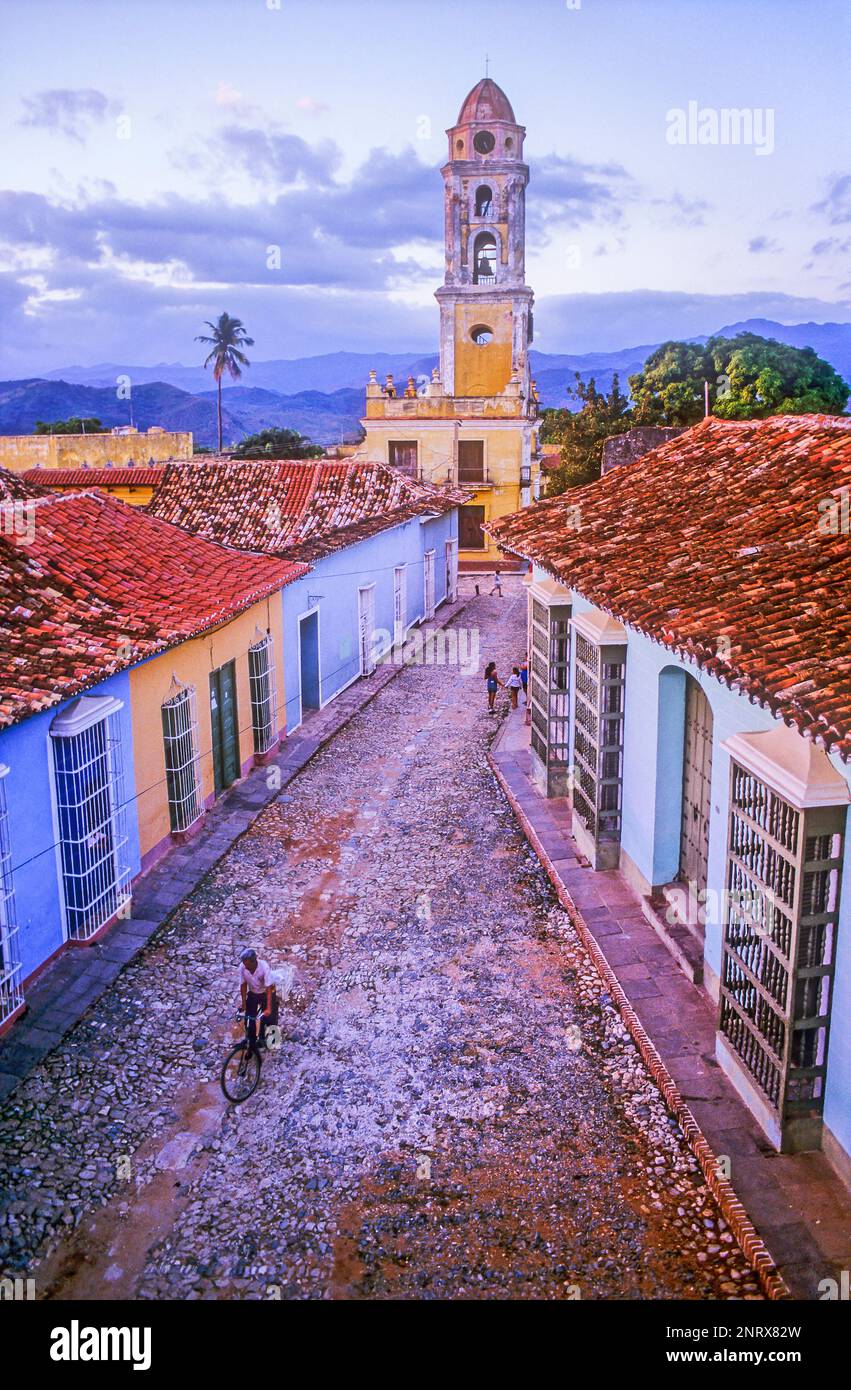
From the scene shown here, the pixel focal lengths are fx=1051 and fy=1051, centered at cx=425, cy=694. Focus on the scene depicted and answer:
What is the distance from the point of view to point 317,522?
19.0 metres

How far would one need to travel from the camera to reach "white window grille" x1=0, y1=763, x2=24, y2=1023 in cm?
739

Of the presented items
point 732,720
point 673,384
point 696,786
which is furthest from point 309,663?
point 673,384

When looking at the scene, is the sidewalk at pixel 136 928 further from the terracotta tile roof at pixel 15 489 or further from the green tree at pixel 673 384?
the green tree at pixel 673 384

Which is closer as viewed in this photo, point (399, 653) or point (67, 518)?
point (67, 518)

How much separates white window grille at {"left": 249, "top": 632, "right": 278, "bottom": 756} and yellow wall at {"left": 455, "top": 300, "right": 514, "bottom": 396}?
84.8 feet

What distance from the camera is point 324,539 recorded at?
1739cm

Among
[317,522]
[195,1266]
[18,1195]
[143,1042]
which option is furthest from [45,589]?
[317,522]

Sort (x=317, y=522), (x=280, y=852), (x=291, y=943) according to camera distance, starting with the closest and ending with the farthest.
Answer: (x=291, y=943)
(x=280, y=852)
(x=317, y=522)

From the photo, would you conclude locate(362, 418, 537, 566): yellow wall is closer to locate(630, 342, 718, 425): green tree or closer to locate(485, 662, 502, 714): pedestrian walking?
locate(630, 342, 718, 425): green tree

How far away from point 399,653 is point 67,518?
1069 centimetres

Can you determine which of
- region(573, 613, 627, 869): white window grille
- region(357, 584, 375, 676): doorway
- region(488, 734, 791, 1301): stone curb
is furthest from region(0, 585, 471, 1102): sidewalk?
region(357, 584, 375, 676): doorway

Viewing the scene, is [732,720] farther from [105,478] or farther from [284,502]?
[105,478]
